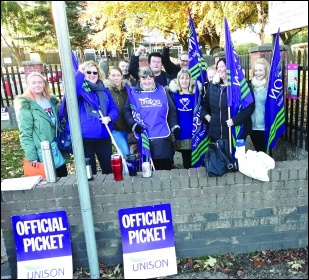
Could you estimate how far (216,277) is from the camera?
259 centimetres

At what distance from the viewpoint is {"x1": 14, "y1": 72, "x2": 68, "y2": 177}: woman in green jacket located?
290 cm

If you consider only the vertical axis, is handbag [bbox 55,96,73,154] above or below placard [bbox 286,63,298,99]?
below

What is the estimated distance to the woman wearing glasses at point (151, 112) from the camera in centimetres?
335

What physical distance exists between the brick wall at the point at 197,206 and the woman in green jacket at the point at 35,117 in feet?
1.88

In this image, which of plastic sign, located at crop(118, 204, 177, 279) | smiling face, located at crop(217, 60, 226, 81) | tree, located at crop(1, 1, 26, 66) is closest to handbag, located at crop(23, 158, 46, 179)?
plastic sign, located at crop(118, 204, 177, 279)

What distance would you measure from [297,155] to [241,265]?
1.81 metres

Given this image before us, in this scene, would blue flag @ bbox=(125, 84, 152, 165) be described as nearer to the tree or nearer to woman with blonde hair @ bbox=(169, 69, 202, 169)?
woman with blonde hair @ bbox=(169, 69, 202, 169)

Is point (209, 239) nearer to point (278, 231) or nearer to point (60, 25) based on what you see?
point (278, 231)

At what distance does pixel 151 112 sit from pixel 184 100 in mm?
530

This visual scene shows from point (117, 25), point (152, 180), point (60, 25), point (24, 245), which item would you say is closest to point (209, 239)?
point (152, 180)

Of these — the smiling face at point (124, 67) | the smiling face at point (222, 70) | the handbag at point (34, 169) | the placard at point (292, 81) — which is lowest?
the handbag at point (34, 169)

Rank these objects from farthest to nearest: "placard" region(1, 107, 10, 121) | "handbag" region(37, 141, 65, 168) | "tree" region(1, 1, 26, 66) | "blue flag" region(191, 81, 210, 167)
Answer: "tree" region(1, 1, 26, 66)
"placard" region(1, 107, 10, 121)
"blue flag" region(191, 81, 210, 167)
"handbag" region(37, 141, 65, 168)

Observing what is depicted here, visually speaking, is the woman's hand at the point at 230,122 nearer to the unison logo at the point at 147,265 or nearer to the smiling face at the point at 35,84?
the unison logo at the point at 147,265

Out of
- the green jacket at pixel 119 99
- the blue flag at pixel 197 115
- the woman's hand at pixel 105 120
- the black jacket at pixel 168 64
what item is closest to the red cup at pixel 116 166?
the woman's hand at pixel 105 120
